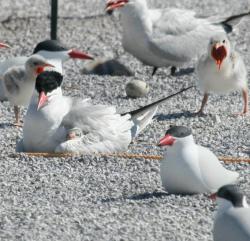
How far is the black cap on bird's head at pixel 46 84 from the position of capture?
25.1ft

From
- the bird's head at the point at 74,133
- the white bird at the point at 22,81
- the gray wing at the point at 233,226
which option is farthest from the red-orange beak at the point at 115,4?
the gray wing at the point at 233,226

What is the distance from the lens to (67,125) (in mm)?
7512

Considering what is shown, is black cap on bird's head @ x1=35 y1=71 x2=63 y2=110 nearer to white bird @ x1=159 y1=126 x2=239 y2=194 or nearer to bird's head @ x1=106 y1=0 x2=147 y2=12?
white bird @ x1=159 y1=126 x2=239 y2=194

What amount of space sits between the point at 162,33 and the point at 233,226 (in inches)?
196

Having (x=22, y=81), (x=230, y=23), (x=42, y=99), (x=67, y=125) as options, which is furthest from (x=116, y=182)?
(x=230, y=23)

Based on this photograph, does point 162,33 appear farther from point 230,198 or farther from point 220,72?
point 230,198

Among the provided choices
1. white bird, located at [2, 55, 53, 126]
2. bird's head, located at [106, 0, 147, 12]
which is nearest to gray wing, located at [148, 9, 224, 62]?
bird's head, located at [106, 0, 147, 12]

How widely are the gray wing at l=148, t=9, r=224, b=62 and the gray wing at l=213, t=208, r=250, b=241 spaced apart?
4.77 metres

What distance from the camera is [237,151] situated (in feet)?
25.0

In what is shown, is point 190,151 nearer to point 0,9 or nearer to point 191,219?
point 191,219

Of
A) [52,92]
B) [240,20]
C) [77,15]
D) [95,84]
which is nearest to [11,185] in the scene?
[52,92]

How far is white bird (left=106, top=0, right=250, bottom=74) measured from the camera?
33.9ft

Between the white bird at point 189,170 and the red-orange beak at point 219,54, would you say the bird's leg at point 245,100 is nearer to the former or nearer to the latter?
the red-orange beak at point 219,54

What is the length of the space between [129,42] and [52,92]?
2.78 meters
